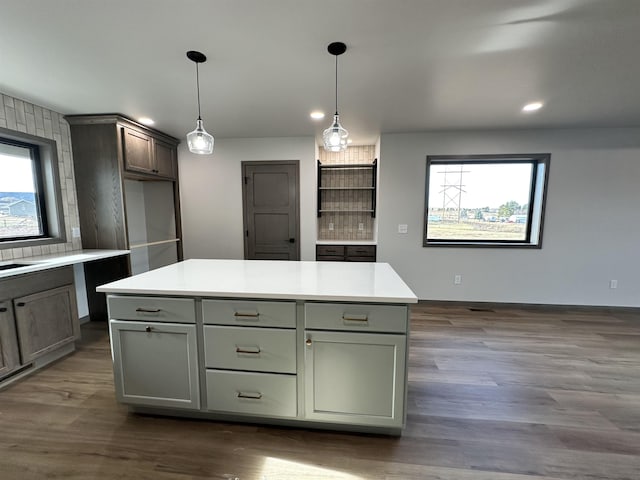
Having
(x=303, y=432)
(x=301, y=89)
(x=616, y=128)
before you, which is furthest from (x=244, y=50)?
(x=616, y=128)

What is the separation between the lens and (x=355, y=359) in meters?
1.52

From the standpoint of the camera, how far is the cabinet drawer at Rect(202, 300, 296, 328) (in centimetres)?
155

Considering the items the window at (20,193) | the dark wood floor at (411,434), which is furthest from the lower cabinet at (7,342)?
the window at (20,193)

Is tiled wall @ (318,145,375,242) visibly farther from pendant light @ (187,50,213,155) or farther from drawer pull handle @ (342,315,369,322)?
drawer pull handle @ (342,315,369,322)

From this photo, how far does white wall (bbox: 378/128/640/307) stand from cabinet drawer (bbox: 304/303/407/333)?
2.48m

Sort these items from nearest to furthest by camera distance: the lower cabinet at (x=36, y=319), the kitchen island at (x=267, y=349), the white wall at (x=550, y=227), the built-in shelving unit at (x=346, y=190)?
the kitchen island at (x=267, y=349)
the lower cabinet at (x=36, y=319)
the white wall at (x=550, y=227)
the built-in shelving unit at (x=346, y=190)

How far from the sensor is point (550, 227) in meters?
3.62

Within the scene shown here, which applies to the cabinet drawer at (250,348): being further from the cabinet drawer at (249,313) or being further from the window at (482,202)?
the window at (482,202)

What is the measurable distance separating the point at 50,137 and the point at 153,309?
2.76m

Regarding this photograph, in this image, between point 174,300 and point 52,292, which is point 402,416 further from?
point 52,292

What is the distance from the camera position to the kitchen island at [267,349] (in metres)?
1.50

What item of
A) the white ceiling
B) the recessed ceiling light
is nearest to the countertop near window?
the white ceiling

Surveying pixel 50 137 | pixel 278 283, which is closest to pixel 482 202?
pixel 278 283

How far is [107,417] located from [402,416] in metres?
1.90
